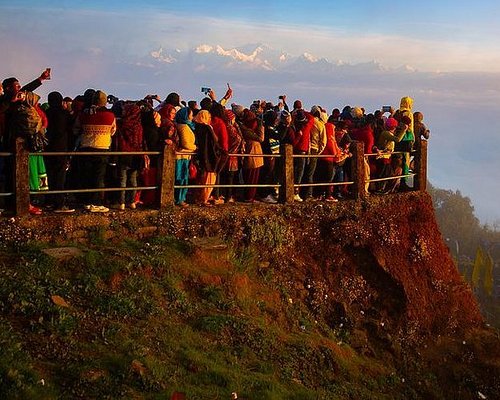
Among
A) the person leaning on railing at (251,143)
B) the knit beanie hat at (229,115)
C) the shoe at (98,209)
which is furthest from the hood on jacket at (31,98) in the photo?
the person leaning on railing at (251,143)

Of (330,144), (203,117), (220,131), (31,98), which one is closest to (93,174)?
(31,98)

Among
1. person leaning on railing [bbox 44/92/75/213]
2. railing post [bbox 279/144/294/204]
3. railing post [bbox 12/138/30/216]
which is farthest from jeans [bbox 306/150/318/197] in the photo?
railing post [bbox 12/138/30/216]

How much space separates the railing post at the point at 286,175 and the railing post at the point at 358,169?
2.29 metres

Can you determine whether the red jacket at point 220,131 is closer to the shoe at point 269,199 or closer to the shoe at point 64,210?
the shoe at point 269,199

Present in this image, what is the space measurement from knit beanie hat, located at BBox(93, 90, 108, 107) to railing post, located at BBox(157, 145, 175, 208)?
1.52 meters

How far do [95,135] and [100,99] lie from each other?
2.21 ft

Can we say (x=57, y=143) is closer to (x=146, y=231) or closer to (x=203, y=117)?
(x=146, y=231)

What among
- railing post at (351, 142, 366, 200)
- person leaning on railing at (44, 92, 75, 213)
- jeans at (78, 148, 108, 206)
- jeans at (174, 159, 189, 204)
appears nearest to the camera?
person leaning on railing at (44, 92, 75, 213)

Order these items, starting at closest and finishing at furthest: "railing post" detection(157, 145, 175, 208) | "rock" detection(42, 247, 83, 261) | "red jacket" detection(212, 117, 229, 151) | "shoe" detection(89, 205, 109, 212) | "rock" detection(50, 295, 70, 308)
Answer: "rock" detection(50, 295, 70, 308)
"rock" detection(42, 247, 83, 261)
"shoe" detection(89, 205, 109, 212)
"railing post" detection(157, 145, 175, 208)
"red jacket" detection(212, 117, 229, 151)

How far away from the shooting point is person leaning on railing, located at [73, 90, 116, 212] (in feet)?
34.7

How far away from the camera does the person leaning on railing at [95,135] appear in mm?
10578

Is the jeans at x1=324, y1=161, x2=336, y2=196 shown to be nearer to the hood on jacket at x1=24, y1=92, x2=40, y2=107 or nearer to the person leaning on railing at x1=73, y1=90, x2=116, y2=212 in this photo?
the person leaning on railing at x1=73, y1=90, x2=116, y2=212

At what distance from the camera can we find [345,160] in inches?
596

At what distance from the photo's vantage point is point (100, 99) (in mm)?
10516
